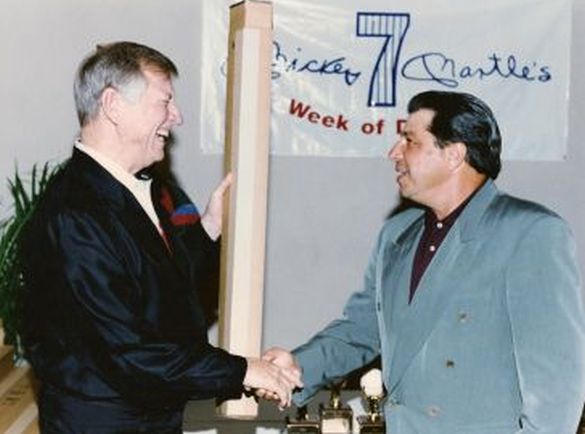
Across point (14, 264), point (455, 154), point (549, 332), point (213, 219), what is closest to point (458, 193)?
point (455, 154)

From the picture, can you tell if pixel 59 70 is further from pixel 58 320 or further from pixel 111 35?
pixel 58 320

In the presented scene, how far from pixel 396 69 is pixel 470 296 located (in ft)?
6.47

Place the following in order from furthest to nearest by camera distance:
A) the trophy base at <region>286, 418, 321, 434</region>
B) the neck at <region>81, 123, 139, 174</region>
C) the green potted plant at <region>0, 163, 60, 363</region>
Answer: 1. the green potted plant at <region>0, 163, 60, 363</region>
2. the trophy base at <region>286, 418, 321, 434</region>
3. the neck at <region>81, 123, 139, 174</region>

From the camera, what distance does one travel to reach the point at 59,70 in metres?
3.65

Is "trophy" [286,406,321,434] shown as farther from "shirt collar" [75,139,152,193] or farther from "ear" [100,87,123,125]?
"ear" [100,87,123,125]

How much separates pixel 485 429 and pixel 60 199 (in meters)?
0.92

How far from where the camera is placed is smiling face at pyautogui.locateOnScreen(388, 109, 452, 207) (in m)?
2.09

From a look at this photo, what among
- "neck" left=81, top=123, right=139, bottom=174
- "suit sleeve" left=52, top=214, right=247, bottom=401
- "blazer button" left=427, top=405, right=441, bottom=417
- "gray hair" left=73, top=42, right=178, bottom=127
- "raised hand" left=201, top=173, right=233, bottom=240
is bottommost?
"blazer button" left=427, top=405, right=441, bottom=417

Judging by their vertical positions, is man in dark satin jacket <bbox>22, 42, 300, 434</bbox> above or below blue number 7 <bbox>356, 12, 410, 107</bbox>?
below

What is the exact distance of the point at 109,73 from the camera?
2008 mm

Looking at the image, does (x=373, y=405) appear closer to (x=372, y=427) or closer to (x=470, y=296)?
(x=372, y=427)

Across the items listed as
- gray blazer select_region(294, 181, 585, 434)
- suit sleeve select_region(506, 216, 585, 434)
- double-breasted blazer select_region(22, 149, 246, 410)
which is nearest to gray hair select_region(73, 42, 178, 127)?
double-breasted blazer select_region(22, 149, 246, 410)

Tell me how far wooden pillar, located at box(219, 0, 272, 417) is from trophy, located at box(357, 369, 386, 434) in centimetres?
77

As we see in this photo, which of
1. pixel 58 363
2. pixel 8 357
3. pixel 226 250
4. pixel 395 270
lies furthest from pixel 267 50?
pixel 8 357
